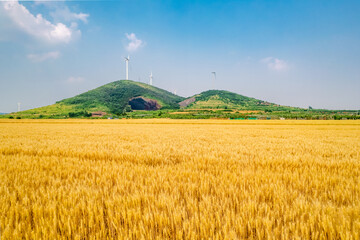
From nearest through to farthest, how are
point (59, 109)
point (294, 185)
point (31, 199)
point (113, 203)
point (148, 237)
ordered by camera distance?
1. point (148, 237)
2. point (113, 203)
3. point (31, 199)
4. point (294, 185)
5. point (59, 109)

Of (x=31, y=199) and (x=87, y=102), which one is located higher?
(x=87, y=102)

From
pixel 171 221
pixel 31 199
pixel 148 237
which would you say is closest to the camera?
pixel 148 237

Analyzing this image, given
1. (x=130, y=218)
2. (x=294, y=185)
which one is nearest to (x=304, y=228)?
(x=294, y=185)

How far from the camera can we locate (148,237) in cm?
162

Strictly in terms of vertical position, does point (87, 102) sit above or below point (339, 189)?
above

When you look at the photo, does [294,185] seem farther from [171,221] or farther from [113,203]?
[113,203]

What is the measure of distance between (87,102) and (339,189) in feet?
748

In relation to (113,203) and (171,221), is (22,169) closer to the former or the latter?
(113,203)

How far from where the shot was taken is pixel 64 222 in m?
1.90

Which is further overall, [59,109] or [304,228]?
[59,109]

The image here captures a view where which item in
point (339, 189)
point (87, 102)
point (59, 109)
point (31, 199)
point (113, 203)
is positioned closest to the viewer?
point (113, 203)

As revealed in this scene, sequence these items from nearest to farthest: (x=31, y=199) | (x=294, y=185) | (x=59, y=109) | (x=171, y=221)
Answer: (x=171, y=221) → (x=31, y=199) → (x=294, y=185) → (x=59, y=109)

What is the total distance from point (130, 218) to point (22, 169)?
13.5ft

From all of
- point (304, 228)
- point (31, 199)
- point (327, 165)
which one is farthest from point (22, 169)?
point (327, 165)
